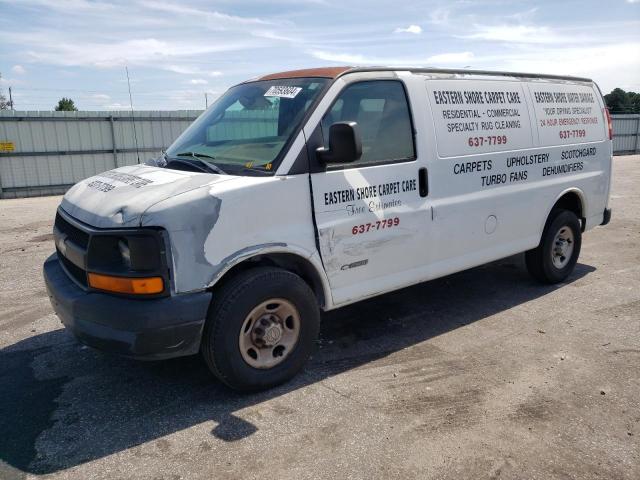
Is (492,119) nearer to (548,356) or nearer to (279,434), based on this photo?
(548,356)

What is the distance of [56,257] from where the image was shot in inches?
165

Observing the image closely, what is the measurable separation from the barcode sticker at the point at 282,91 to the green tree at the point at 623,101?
122 ft

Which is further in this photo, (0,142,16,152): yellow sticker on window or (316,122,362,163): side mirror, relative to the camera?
(0,142,16,152): yellow sticker on window

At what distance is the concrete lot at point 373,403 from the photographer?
9.79 ft

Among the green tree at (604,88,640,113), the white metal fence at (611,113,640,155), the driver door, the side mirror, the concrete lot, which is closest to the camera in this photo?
the concrete lot

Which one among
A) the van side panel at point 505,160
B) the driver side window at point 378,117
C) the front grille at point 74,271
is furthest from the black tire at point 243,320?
the van side panel at point 505,160

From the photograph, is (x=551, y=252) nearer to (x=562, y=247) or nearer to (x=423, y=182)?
(x=562, y=247)

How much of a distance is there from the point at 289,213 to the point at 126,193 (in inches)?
41.3

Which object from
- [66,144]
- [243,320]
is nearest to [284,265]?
[243,320]

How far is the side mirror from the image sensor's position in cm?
358

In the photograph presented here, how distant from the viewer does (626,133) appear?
93.2 ft

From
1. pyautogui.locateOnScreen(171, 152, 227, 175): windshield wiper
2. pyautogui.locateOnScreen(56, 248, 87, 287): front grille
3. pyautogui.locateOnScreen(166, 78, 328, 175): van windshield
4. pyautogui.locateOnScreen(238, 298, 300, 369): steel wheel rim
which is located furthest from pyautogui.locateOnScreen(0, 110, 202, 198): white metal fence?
pyautogui.locateOnScreen(238, 298, 300, 369): steel wheel rim

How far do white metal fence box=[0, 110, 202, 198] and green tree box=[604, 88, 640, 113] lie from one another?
100ft

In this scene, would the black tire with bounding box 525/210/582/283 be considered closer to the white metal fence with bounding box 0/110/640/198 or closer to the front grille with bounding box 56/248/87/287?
the front grille with bounding box 56/248/87/287
